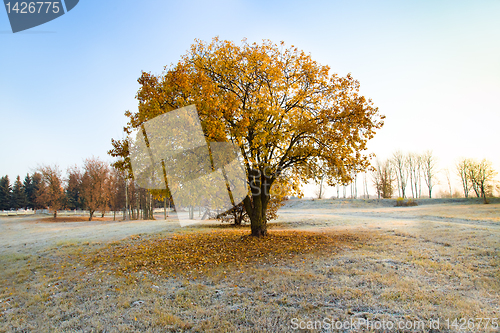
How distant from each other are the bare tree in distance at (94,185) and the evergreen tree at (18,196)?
4028cm

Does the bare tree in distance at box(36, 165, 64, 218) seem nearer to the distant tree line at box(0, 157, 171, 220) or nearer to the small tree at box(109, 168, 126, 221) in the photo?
the distant tree line at box(0, 157, 171, 220)

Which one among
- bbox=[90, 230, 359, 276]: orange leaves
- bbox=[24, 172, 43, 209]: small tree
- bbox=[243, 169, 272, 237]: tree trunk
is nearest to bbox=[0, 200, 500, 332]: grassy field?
bbox=[90, 230, 359, 276]: orange leaves

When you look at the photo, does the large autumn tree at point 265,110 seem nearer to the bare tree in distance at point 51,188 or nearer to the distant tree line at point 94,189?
the distant tree line at point 94,189

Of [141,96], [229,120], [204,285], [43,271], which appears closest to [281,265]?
[204,285]

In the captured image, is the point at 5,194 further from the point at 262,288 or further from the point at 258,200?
the point at 262,288

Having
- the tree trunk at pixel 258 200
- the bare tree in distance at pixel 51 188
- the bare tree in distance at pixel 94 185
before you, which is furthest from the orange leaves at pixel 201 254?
the bare tree in distance at pixel 51 188

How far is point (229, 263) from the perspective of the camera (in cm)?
881

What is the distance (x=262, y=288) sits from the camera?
641cm

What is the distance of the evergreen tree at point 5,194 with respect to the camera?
199ft

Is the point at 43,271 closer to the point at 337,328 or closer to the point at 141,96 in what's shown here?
the point at 141,96

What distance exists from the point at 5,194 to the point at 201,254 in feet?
252

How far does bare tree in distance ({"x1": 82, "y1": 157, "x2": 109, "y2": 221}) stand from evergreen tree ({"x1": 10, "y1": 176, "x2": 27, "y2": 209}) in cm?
4028

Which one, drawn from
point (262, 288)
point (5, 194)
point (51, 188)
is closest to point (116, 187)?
point (51, 188)

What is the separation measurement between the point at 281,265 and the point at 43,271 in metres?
8.36
